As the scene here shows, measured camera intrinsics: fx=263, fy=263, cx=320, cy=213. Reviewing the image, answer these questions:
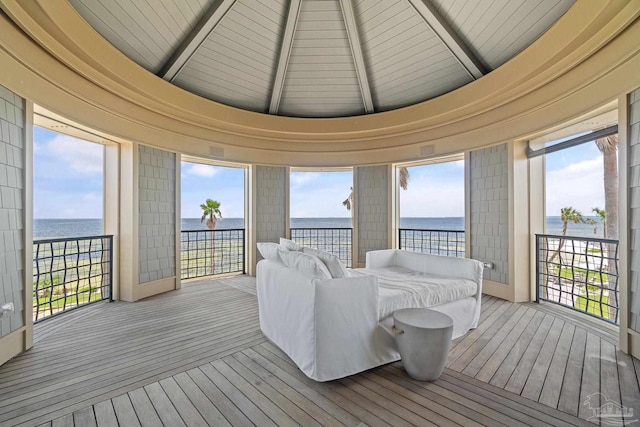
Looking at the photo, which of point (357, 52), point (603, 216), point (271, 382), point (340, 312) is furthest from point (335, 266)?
point (603, 216)

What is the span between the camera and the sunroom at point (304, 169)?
1864mm

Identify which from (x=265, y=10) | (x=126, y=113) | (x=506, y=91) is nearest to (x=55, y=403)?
(x=126, y=113)

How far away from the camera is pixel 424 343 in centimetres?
192

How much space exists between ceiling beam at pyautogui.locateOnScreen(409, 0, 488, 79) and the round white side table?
3.84 m

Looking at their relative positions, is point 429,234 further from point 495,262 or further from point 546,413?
point 546,413

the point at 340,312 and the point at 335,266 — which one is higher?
the point at 335,266

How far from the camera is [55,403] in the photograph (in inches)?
68.5

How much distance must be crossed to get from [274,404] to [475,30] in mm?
4902

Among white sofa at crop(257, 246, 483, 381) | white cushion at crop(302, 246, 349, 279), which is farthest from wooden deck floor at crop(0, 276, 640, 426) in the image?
white cushion at crop(302, 246, 349, 279)


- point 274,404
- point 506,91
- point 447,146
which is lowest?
point 274,404

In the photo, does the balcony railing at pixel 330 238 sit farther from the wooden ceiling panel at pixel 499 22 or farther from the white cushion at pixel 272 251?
the wooden ceiling panel at pixel 499 22

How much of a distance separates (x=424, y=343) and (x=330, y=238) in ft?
16.2

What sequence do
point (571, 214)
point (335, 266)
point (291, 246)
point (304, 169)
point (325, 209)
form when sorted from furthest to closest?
point (325, 209) < point (571, 214) < point (304, 169) < point (291, 246) < point (335, 266)

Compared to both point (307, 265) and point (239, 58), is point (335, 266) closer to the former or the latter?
point (307, 265)
